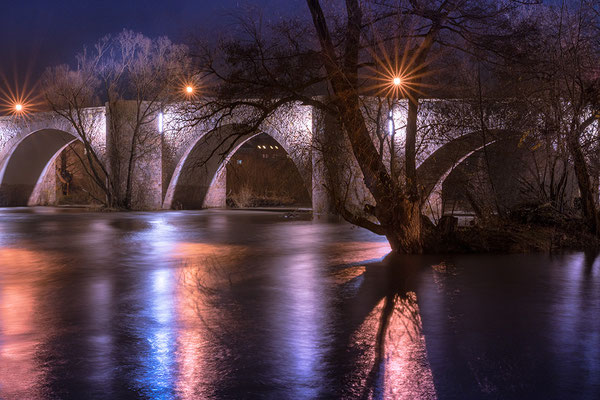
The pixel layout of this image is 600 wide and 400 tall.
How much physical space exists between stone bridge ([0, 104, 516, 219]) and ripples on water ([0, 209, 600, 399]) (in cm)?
1080

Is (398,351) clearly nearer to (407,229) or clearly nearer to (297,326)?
(297,326)

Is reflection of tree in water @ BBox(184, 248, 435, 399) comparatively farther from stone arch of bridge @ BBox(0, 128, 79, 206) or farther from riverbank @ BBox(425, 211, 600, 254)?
stone arch of bridge @ BBox(0, 128, 79, 206)

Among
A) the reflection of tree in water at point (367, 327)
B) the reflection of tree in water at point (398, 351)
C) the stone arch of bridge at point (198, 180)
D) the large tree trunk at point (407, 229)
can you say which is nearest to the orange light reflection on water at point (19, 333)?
the reflection of tree in water at point (367, 327)

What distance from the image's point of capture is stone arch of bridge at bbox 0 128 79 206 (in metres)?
39.3

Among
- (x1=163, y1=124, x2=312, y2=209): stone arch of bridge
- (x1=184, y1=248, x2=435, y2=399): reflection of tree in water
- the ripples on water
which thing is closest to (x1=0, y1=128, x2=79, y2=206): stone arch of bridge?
(x1=163, y1=124, x2=312, y2=209): stone arch of bridge

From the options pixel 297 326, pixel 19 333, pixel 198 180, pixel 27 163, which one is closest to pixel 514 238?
pixel 297 326

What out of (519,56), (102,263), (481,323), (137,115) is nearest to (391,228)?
(519,56)

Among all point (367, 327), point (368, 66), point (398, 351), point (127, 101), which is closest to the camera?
point (398, 351)

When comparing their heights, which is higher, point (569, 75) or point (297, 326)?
point (569, 75)

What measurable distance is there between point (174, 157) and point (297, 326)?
27282 mm

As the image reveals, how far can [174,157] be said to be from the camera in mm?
33625

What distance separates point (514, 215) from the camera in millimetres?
16375

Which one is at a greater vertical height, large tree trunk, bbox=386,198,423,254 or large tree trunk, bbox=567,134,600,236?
large tree trunk, bbox=567,134,600,236

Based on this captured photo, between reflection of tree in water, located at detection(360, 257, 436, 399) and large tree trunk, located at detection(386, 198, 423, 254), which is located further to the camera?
large tree trunk, located at detection(386, 198, 423, 254)
